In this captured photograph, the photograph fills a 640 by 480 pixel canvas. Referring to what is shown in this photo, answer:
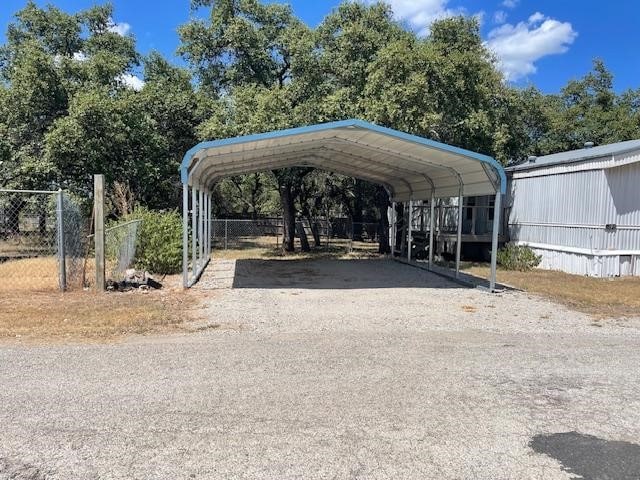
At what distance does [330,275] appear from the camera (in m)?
13.8

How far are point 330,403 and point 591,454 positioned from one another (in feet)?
6.26

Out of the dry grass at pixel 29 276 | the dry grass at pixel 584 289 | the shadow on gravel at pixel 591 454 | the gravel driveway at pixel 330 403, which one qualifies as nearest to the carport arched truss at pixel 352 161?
the dry grass at pixel 584 289

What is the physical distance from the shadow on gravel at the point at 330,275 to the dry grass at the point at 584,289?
187 cm

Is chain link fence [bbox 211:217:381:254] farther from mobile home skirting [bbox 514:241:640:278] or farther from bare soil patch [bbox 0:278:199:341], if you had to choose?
bare soil patch [bbox 0:278:199:341]

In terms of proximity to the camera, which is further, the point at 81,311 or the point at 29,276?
the point at 29,276

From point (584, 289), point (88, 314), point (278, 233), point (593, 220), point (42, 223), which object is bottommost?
Answer: point (584, 289)

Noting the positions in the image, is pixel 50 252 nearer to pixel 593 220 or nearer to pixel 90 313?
pixel 90 313

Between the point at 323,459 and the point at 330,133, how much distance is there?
27.3 ft

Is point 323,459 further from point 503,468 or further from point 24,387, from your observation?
point 24,387

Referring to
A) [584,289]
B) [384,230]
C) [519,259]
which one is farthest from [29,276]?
[384,230]

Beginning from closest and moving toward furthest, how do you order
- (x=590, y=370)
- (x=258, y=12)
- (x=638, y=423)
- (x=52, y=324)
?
(x=638, y=423)
(x=590, y=370)
(x=52, y=324)
(x=258, y=12)

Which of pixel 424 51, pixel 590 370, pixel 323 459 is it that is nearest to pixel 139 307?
pixel 323 459

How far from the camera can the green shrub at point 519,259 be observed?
1628cm

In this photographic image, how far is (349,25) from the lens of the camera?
18.7m
